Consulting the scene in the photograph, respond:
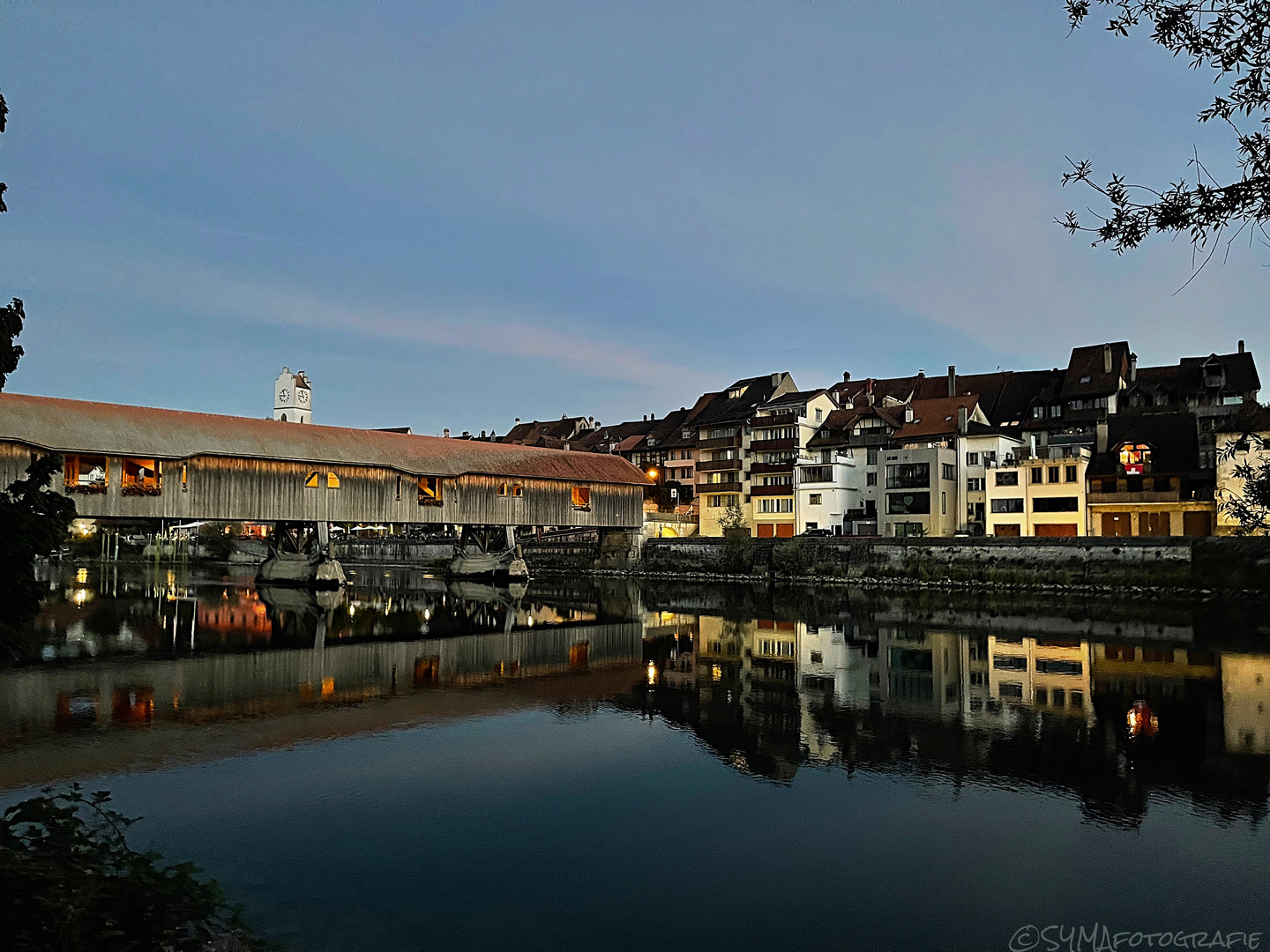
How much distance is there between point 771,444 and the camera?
58.9 meters

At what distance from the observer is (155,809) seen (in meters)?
9.88

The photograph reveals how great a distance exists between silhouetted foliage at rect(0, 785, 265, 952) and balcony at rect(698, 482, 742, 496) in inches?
2062

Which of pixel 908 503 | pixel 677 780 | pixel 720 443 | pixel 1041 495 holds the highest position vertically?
pixel 720 443

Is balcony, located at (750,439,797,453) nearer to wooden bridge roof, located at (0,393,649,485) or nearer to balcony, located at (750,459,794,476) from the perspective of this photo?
balcony, located at (750,459,794,476)

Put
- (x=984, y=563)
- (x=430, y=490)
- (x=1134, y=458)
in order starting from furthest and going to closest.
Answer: (x=1134, y=458), (x=430, y=490), (x=984, y=563)

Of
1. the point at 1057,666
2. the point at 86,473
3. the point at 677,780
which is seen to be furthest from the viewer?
the point at 86,473

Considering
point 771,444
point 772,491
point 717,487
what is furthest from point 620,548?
point 771,444

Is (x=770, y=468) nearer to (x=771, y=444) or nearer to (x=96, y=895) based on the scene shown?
(x=771, y=444)

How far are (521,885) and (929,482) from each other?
4575 cm

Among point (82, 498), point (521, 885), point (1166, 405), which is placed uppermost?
point (1166, 405)

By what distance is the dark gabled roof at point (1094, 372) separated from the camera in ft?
185

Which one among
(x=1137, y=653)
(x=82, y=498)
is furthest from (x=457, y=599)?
(x=1137, y=653)

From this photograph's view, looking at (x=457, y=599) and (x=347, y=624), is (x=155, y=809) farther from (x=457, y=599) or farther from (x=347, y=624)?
(x=457, y=599)

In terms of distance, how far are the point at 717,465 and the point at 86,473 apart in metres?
39.0
